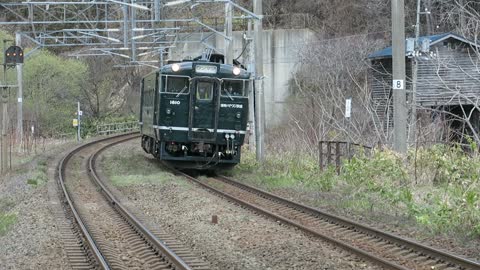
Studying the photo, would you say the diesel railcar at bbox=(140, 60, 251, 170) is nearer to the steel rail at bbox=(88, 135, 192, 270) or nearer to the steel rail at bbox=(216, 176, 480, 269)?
the steel rail at bbox=(88, 135, 192, 270)

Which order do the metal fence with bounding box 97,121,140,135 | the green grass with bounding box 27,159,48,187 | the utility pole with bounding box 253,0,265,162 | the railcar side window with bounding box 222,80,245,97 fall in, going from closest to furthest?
the green grass with bounding box 27,159,48,187 < the railcar side window with bounding box 222,80,245,97 < the utility pole with bounding box 253,0,265,162 < the metal fence with bounding box 97,121,140,135

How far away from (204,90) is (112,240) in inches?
388

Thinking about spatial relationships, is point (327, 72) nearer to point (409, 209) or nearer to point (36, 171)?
point (36, 171)

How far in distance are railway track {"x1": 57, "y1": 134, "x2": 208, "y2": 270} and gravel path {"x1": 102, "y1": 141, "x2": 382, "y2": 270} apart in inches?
17.0

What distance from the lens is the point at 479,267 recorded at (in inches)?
312

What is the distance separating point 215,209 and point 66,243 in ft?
13.0

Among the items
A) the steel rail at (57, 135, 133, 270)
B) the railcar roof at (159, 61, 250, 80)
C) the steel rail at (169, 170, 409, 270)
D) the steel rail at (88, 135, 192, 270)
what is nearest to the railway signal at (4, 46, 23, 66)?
the steel rail at (57, 135, 133, 270)

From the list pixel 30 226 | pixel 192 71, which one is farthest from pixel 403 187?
pixel 192 71

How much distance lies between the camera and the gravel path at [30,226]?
9359 millimetres

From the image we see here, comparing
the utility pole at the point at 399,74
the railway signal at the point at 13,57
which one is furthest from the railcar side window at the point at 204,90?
the railway signal at the point at 13,57

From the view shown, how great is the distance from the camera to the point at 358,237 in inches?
415

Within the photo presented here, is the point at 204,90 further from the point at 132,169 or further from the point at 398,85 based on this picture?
the point at 398,85

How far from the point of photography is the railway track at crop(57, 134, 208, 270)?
9062mm

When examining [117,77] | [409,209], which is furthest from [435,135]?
[117,77]
